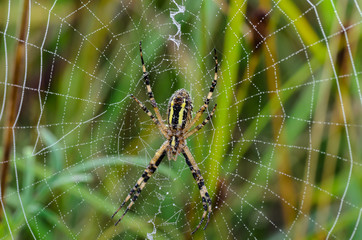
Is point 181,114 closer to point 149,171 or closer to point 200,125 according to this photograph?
point 200,125

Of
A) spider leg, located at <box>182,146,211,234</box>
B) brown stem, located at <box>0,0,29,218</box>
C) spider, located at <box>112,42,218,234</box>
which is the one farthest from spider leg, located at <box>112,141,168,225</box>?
brown stem, located at <box>0,0,29,218</box>

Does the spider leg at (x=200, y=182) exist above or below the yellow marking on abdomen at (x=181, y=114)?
below

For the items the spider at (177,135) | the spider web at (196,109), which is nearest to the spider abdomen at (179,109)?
the spider at (177,135)

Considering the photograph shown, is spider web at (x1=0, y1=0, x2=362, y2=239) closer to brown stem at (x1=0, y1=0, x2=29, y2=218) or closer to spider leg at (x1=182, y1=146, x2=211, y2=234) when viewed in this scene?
spider leg at (x1=182, y1=146, x2=211, y2=234)

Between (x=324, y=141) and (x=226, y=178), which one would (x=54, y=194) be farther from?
(x=324, y=141)

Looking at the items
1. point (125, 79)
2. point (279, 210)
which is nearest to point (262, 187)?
point (279, 210)

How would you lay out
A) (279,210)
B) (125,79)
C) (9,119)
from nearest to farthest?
1. (9,119)
2. (125,79)
3. (279,210)

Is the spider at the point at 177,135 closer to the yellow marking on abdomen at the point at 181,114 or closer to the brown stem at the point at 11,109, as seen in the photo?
the yellow marking on abdomen at the point at 181,114
